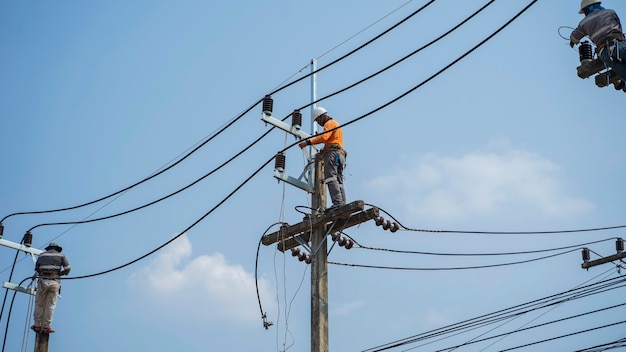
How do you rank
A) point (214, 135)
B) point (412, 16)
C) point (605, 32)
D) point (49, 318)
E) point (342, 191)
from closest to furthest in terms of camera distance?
point (605, 32)
point (412, 16)
point (342, 191)
point (214, 135)
point (49, 318)

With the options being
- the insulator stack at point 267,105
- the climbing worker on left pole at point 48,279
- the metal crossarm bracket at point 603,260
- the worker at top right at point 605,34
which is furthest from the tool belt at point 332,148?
the metal crossarm bracket at point 603,260

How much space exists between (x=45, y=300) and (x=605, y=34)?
37.1 feet

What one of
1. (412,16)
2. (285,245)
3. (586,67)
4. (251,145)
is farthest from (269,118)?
(586,67)

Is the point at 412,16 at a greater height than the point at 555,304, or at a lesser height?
greater

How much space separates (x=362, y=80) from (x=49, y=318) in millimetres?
8160

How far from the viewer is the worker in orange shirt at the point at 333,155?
50.2 feet

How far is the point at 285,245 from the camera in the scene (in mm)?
15602

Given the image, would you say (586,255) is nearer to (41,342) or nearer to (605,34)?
(605,34)

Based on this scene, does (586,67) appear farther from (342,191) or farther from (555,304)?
(555,304)

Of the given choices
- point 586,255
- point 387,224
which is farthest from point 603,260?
point 387,224

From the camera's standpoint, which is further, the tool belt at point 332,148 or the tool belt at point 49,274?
the tool belt at point 49,274

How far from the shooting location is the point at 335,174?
1542 cm

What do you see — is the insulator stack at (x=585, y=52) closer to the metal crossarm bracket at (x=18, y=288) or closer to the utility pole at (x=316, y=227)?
the utility pole at (x=316, y=227)

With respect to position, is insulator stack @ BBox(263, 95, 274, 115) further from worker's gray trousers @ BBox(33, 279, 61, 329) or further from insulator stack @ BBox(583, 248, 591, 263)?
insulator stack @ BBox(583, 248, 591, 263)
